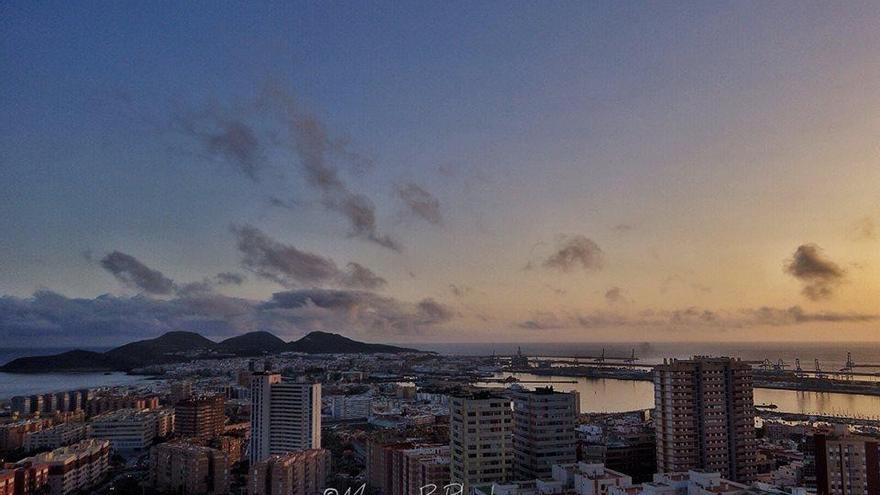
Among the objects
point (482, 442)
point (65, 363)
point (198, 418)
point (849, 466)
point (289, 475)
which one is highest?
point (482, 442)

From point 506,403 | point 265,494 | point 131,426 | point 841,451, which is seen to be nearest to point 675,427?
point 841,451

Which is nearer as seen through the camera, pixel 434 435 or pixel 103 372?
pixel 434 435

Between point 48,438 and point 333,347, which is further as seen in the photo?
point 333,347

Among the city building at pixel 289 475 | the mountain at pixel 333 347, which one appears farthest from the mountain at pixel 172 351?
the city building at pixel 289 475

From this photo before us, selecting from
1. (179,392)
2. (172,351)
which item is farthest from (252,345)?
(179,392)

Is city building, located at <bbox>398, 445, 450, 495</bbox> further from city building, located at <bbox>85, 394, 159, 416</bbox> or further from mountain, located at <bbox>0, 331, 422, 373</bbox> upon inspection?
mountain, located at <bbox>0, 331, 422, 373</bbox>

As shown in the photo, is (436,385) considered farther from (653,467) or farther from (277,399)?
(653,467)

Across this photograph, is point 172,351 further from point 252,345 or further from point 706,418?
point 706,418
